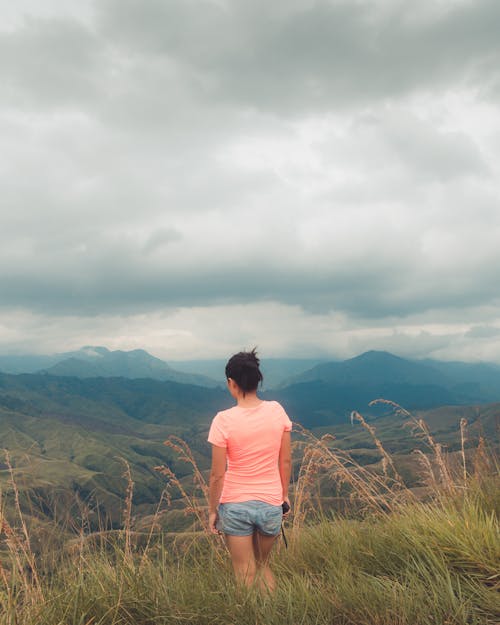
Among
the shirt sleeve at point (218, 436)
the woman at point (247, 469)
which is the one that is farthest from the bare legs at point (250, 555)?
the shirt sleeve at point (218, 436)

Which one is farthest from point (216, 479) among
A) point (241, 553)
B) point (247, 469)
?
point (241, 553)

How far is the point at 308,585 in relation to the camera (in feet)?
12.5

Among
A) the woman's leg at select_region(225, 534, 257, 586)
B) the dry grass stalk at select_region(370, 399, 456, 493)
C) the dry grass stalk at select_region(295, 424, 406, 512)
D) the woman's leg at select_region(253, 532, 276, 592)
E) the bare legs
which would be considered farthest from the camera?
the dry grass stalk at select_region(295, 424, 406, 512)

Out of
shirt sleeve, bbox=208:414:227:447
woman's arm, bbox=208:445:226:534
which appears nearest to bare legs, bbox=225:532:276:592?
woman's arm, bbox=208:445:226:534

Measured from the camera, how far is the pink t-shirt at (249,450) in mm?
4930

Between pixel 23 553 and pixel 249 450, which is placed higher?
pixel 249 450

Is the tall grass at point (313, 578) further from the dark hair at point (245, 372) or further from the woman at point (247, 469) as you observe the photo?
the dark hair at point (245, 372)

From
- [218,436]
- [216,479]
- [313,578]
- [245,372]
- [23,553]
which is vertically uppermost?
[245,372]

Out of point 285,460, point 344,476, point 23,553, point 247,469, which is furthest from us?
point 344,476

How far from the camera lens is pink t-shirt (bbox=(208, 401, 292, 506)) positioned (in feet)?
16.2

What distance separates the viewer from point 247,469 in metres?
4.99

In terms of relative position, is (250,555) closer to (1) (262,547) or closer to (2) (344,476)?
(1) (262,547)

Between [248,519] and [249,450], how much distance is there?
0.67 metres

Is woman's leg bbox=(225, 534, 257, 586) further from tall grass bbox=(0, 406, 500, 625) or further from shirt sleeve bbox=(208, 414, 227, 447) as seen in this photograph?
shirt sleeve bbox=(208, 414, 227, 447)
